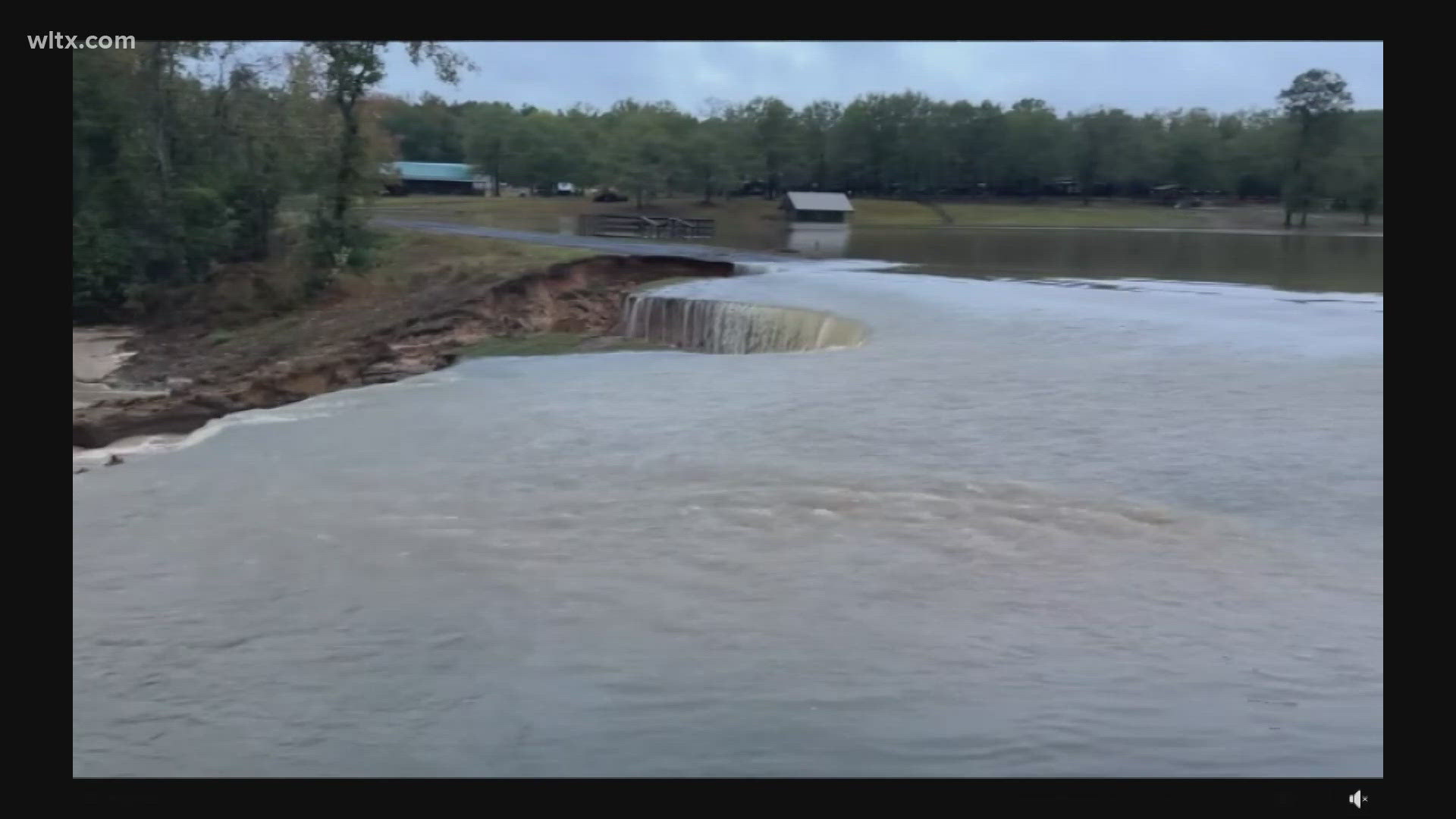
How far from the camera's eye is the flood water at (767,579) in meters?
5.69

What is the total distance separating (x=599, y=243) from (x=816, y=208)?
514 cm

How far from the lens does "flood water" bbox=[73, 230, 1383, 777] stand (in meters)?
5.69

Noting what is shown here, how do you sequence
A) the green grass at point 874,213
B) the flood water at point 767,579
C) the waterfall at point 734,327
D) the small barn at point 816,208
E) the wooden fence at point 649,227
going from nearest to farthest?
the flood water at point 767,579 < the waterfall at point 734,327 < the green grass at point 874,213 < the small barn at point 816,208 < the wooden fence at point 649,227

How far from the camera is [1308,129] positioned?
22906 millimetres

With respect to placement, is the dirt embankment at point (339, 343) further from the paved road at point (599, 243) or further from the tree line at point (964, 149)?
the tree line at point (964, 149)

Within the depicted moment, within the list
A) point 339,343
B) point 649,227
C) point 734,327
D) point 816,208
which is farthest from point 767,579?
point 649,227

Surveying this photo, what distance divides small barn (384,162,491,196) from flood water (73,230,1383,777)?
1784 cm

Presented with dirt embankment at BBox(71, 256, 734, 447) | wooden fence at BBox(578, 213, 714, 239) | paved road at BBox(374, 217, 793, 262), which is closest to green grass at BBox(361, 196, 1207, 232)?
wooden fence at BBox(578, 213, 714, 239)

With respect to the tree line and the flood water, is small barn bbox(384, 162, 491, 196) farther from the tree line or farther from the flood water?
the flood water

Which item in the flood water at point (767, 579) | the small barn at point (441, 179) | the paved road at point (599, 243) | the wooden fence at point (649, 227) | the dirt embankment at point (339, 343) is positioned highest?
the small barn at point (441, 179)

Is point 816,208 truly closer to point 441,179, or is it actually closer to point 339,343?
point 441,179

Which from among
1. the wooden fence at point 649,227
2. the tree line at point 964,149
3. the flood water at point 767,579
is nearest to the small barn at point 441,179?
the tree line at point 964,149

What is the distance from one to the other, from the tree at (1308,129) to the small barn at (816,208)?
9.19m
